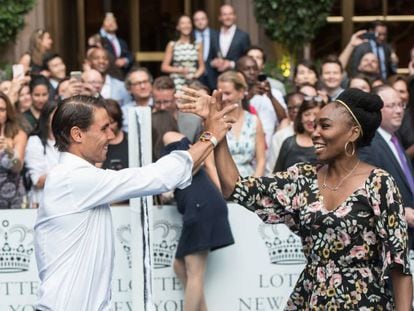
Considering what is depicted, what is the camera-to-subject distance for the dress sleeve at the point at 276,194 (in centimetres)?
547

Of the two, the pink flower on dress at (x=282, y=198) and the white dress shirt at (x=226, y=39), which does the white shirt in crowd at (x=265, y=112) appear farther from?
the pink flower on dress at (x=282, y=198)

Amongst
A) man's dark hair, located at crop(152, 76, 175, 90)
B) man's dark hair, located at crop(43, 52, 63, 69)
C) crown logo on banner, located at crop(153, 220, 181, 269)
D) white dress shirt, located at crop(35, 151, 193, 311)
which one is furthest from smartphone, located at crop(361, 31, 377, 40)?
white dress shirt, located at crop(35, 151, 193, 311)

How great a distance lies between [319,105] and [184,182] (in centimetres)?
459

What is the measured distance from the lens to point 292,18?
631 inches

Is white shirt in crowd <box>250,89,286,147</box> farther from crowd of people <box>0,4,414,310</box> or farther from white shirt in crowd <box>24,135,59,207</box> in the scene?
white shirt in crowd <box>24,135,59,207</box>

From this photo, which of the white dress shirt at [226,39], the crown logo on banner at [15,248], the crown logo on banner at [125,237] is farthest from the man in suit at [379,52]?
the crown logo on banner at [15,248]

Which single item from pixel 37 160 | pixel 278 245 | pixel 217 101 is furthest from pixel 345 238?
pixel 37 160

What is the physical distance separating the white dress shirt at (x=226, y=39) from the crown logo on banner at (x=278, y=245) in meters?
6.31

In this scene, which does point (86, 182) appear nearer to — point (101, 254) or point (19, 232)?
point (101, 254)

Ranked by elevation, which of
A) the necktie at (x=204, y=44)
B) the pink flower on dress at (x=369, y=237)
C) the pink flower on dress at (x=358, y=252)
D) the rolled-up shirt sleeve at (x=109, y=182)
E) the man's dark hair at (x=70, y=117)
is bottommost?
the pink flower on dress at (x=358, y=252)

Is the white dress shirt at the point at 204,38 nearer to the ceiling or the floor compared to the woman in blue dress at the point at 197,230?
nearer to the ceiling

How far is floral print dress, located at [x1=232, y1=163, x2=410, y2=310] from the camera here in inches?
206

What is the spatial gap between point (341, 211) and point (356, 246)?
0.17 meters

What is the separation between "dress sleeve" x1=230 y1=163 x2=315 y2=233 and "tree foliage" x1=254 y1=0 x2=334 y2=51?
10629mm
